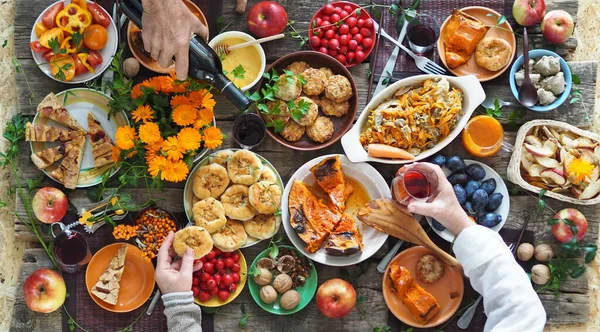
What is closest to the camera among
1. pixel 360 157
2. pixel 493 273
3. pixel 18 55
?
pixel 493 273

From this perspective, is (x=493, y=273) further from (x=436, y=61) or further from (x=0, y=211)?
(x=0, y=211)

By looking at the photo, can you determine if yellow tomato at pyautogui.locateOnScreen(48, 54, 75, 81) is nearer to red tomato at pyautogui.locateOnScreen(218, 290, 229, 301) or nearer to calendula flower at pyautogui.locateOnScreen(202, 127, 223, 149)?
calendula flower at pyautogui.locateOnScreen(202, 127, 223, 149)

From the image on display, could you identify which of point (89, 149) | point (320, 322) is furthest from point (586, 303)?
point (89, 149)

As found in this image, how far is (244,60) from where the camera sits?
2643 millimetres

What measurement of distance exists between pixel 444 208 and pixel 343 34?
849 mm

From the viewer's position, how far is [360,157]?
8.22 feet

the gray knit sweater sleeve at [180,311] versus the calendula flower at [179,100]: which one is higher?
the calendula flower at [179,100]

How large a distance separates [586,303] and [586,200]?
444 millimetres

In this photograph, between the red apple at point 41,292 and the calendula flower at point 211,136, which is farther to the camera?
the red apple at point 41,292

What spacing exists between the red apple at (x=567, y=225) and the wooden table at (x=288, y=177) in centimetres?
5

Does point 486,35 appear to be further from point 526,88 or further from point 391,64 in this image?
point 391,64

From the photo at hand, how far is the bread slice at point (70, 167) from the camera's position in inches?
101

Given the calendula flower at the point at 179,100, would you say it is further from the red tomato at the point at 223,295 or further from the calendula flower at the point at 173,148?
the red tomato at the point at 223,295

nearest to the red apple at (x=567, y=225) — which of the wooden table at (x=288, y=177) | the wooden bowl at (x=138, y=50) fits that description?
the wooden table at (x=288, y=177)
